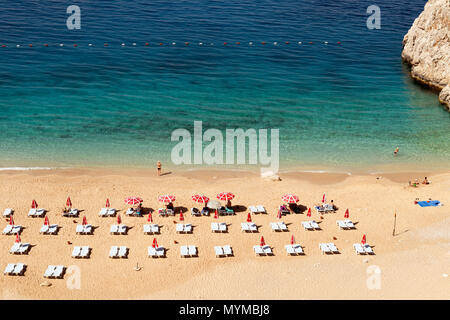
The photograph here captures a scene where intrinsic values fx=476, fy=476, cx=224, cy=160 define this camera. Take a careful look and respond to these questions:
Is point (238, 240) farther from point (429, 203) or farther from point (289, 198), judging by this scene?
point (429, 203)

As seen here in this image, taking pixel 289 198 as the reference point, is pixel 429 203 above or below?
below

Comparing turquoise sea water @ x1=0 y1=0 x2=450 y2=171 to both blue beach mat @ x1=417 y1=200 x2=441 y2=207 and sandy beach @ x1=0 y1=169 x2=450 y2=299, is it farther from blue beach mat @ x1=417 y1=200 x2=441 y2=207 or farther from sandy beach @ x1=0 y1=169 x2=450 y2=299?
blue beach mat @ x1=417 y1=200 x2=441 y2=207

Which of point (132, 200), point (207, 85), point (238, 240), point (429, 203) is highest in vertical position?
point (207, 85)

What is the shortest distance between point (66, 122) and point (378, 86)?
151ft

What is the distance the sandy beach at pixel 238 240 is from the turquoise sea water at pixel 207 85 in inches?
193

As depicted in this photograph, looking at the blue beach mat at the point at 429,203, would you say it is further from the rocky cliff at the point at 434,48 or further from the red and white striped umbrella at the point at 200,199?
the rocky cliff at the point at 434,48

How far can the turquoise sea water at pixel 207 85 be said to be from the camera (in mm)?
54250

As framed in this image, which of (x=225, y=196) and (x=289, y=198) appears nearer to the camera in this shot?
(x=225, y=196)

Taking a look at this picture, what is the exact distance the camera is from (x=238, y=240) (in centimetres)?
3778

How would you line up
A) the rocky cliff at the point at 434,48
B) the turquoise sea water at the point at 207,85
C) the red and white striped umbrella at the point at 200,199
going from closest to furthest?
the red and white striped umbrella at the point at 200,199 → the turquoise sea water at the point at 207,85 → the rocky cliff at the point at 434,48

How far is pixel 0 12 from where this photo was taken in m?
93.5

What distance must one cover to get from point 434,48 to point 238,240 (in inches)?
1984

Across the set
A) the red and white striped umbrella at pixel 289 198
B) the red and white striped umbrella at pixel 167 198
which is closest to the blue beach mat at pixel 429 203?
the red and white striped umbrella at pixel 289 198

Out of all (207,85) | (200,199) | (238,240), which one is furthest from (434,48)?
(238,240)
